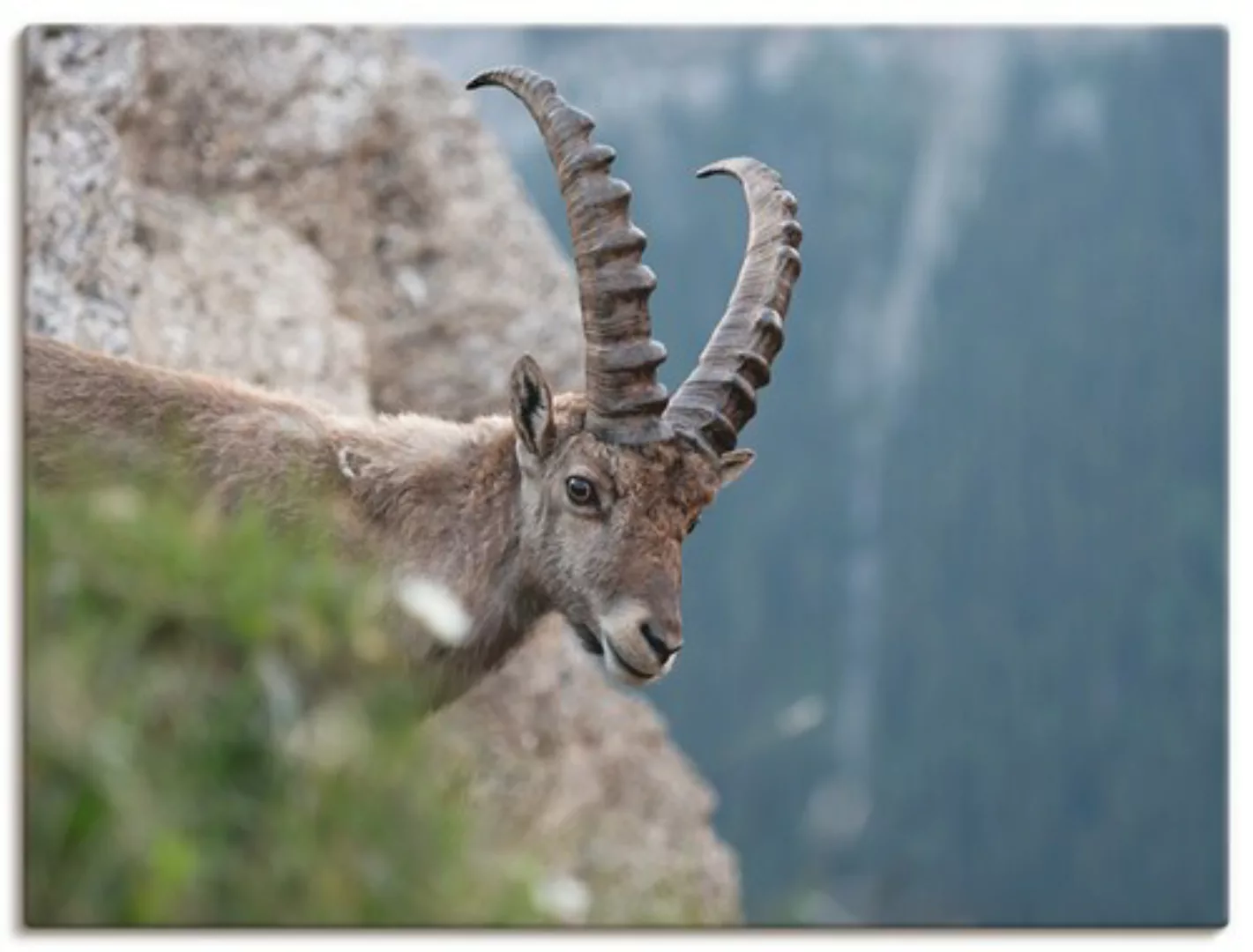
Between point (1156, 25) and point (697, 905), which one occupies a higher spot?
point (1156, 25)

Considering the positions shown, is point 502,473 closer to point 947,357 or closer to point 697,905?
point 697,905

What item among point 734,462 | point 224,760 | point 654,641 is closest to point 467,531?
point 654,641

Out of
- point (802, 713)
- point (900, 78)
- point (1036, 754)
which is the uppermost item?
point (900, 78)

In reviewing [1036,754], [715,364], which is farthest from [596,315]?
[1036,754]

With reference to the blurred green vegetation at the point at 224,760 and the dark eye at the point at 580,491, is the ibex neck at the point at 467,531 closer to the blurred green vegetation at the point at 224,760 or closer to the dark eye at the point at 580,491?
the dark eye at the point at 580,491

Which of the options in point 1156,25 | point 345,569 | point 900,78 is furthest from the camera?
point 900,78

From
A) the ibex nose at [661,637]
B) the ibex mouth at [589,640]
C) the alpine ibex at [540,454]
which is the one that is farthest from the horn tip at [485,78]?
the ibex nose at [661,637]
